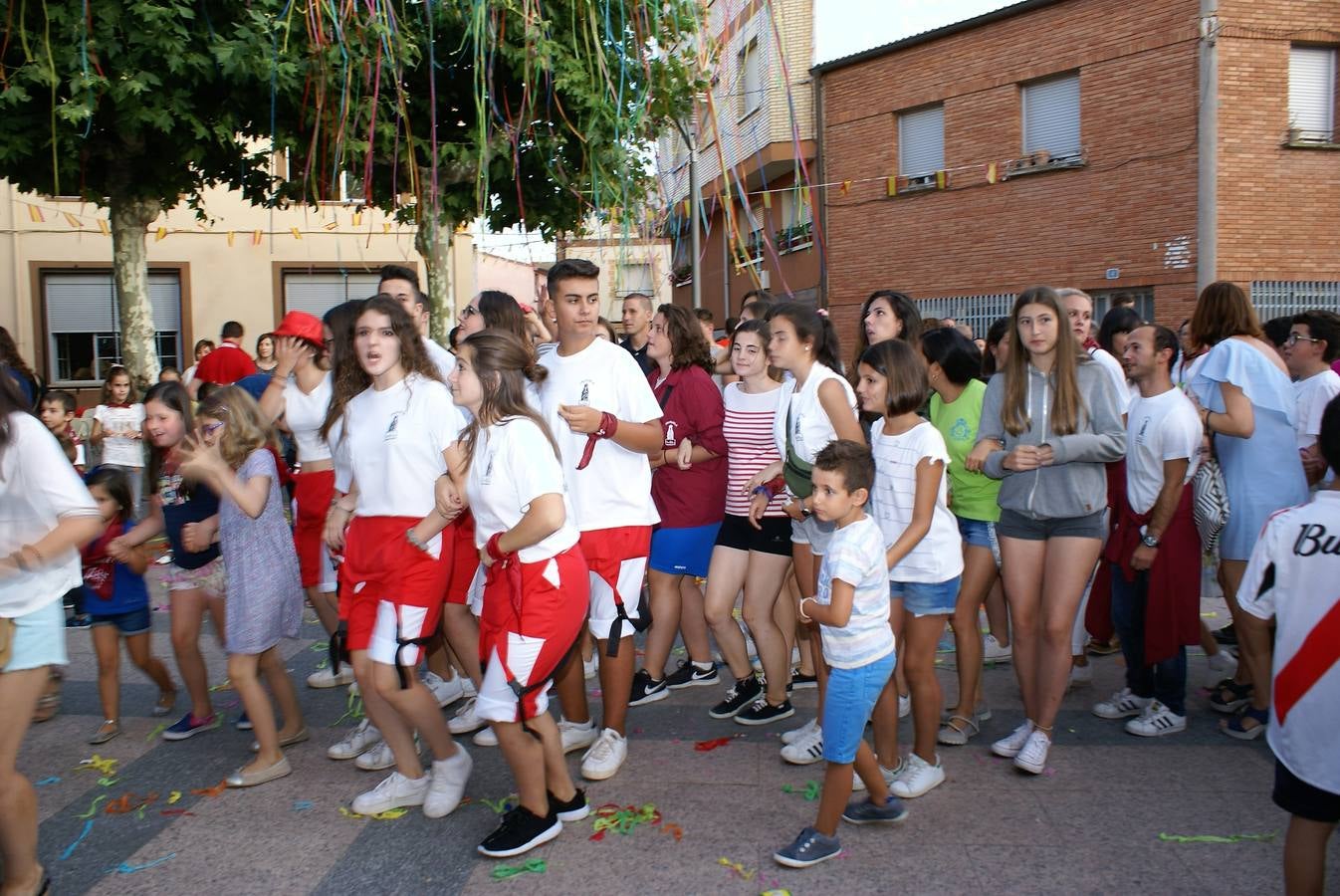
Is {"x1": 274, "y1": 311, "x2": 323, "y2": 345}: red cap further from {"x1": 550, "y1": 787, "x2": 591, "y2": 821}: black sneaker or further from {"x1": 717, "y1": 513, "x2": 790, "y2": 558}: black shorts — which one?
{"x1": 550, "y1": 787, "x2": 591, "y2": 821}: black sneaker

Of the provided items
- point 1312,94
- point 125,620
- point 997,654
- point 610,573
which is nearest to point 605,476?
point 610,573

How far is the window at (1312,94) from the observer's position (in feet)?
51.1

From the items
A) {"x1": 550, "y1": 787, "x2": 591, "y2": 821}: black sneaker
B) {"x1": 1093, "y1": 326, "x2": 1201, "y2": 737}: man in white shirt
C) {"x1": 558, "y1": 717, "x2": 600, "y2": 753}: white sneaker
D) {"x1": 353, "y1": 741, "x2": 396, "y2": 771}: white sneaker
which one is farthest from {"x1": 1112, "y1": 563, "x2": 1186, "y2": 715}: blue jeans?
{"x1": 353, "y1": 741, "x2": 396, "y2": 771}: white sneaker

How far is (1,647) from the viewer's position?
10.3 feet

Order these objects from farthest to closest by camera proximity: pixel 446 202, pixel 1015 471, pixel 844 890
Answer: pixel 446 202
pixel 1015 471
pixel 844 890

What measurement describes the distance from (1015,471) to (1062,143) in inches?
573

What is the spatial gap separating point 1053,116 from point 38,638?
1706cm

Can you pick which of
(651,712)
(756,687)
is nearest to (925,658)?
(756,687)

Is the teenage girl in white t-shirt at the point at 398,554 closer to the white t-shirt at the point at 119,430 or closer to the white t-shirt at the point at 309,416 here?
the white t-shirt at the point at 309,416

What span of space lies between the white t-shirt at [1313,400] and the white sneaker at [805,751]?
103 inches

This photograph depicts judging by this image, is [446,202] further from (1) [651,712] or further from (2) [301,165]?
(1) [651,712]

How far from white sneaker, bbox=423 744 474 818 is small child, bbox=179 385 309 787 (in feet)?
2.67

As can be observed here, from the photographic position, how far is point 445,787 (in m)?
4.01

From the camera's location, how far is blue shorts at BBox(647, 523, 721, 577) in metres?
5.01
